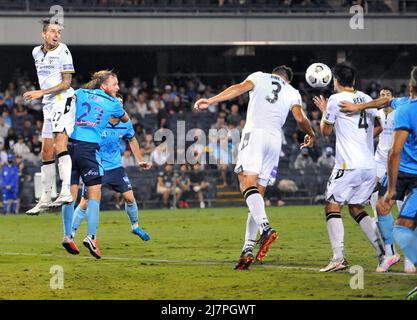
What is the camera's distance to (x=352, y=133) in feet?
39.0

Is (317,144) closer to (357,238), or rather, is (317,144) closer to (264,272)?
(357,238)

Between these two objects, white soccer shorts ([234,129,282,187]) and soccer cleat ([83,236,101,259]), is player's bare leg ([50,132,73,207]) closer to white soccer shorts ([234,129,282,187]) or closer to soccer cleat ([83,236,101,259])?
soccer cleat ([83,236,101,259])

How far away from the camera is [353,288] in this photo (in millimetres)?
10109

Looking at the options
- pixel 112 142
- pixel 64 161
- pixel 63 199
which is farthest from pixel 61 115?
pixel 112 142

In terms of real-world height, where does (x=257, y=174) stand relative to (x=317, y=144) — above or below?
below

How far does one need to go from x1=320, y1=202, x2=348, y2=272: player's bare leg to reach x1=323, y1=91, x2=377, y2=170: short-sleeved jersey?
546mm

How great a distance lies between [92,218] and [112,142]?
2.48 meters

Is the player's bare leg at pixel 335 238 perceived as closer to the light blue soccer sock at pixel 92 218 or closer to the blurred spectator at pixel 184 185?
the light blue soccer sock at pixel 92 218

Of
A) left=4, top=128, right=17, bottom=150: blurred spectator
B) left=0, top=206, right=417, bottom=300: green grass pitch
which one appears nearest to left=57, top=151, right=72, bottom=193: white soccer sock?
left=0, top=206, right=417, bottom=300: green grass pitch

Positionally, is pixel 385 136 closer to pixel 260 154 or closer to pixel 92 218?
pixel 260 154

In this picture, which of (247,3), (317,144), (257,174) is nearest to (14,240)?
(257,174)

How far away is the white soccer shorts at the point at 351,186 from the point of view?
11828 millimetres
